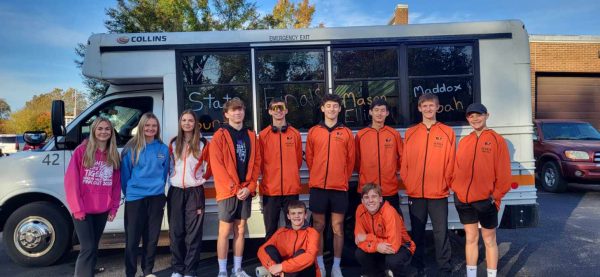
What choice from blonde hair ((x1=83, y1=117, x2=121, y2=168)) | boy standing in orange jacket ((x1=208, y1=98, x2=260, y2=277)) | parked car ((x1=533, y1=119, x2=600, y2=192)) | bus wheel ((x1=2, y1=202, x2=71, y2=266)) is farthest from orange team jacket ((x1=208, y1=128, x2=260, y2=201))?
parked car ((x1=533, y1=119, x2=600, y2=192))

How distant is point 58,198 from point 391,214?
394cm

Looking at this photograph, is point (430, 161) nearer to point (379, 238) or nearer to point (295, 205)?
point (379, 238)

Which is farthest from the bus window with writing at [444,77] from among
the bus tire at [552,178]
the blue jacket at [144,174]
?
the bus tire at [552,178]

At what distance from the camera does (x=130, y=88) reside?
545 centimetres

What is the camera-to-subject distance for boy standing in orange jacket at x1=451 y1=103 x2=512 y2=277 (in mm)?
4082

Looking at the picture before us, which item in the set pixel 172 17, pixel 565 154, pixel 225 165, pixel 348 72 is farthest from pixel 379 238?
pixel 172 17

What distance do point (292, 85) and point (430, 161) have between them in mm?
1785

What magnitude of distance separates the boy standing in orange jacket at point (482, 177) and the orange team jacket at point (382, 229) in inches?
24.7

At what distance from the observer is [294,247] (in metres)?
4.18

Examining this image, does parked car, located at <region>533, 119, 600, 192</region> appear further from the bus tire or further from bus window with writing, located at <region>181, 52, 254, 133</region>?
bus window with writing, located at <region>181, 52, 254, 133</region>

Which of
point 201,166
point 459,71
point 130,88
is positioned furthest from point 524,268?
point 130,88

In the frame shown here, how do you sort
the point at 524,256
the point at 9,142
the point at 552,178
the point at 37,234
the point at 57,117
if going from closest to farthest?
the point at 57,117 < the point at 37,234 < the point at 524,256 < the point at 552,178 < the point at 9,142

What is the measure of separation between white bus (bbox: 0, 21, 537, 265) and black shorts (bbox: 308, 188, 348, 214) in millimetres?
537

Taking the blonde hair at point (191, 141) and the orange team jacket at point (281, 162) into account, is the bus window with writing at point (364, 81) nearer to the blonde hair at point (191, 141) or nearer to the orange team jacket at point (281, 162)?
the orange team jacket at point (281, 162)
